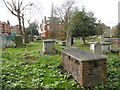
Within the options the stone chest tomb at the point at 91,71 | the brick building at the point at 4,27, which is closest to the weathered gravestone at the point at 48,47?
the stone chest tomb at the point at 91,71

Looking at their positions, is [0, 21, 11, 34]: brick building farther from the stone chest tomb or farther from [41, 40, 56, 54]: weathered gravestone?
the stone chest tomb

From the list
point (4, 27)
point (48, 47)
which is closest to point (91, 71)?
point (48, 47)

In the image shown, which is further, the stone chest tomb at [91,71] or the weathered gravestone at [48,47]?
the weathered gravestone at [48,47]

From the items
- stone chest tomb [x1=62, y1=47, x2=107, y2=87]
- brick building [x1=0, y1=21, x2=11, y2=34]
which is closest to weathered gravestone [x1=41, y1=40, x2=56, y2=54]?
stone chest tomb [x1=62, y1=47, x2=107, y2=87]

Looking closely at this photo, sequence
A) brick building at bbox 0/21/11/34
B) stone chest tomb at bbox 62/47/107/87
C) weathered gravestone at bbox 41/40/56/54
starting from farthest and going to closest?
brick building at bbox 0/21/11/34 < weathered gravestone at bbox 41/40/56/54 < stone chest tomb at bbox 62/47/107/87

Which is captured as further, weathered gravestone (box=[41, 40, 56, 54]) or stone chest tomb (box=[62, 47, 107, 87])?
weathered gravestone (box=[41, 40, 56, 54])

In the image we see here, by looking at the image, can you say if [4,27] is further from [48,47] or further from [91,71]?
[91,71]

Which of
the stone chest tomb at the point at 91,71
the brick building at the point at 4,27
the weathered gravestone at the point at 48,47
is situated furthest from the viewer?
the brick building at the point at 4,27

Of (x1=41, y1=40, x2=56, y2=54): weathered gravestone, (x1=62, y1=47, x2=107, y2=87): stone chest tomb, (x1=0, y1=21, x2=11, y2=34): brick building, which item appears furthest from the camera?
Answer: (x1=0, y1=21, x2=11, y2=34): brick building

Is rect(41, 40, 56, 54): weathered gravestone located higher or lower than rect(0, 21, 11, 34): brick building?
lower

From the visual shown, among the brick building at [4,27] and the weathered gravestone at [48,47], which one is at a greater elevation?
the brick building at [4,27]

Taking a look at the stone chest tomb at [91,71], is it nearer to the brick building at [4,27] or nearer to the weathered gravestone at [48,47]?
the weathered gravestone at [48,47]

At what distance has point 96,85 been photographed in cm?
349

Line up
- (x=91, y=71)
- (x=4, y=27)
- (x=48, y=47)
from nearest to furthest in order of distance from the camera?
(x=91, y=71) → (x=48, y=47) → (x=4, y=27)
